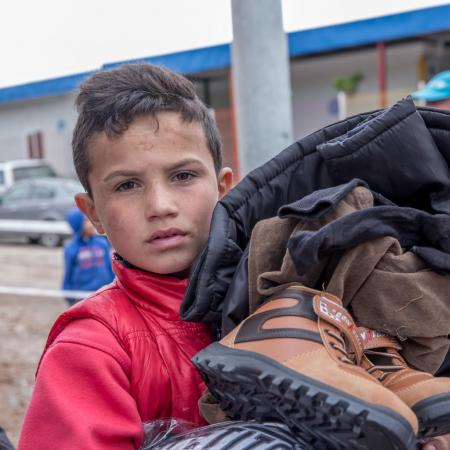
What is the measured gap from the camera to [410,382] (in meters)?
1.15

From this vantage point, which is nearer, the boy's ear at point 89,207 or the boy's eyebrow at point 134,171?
the boy's eyebrow at point 134,171

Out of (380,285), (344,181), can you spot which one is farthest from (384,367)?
(344,181)

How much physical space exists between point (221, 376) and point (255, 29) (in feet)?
6.10

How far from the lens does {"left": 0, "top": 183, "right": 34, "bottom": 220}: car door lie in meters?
14.4

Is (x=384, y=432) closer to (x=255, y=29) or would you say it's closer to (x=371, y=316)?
(x=371, y=316)

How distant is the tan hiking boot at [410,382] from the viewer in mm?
1100

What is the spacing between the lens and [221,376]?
1118 mm

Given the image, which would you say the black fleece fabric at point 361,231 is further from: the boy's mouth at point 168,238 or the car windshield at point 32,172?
the car windshield at point 32,172

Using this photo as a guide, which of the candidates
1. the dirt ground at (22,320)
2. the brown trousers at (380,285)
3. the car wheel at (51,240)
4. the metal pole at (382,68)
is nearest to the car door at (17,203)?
the dirt ground at (22,320)

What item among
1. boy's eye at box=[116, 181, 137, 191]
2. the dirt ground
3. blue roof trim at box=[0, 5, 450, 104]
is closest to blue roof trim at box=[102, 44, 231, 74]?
blue roof trim at box=[0, 5, 450, 104]

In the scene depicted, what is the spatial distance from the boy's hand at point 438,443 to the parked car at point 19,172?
16651 mm

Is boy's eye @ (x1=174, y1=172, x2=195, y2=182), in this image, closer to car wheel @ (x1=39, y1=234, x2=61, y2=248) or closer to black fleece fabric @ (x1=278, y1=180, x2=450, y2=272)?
black fleece fabric @ (x1=278, y1=180, x2=450, y2=272)

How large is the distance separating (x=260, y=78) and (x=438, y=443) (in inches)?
71.2

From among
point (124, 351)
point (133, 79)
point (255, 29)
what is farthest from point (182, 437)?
point (255, 29)
